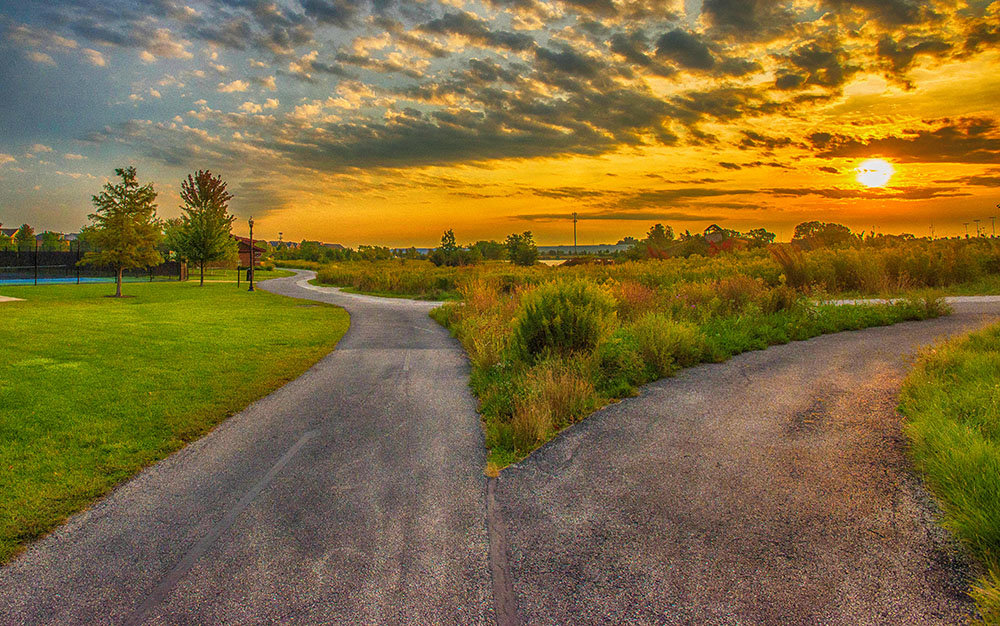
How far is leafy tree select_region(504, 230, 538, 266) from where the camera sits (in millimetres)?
63031

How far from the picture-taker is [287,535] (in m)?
4.05

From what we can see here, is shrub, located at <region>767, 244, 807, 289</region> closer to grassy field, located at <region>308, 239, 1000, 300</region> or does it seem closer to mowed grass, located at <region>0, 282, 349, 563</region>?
grassy field, located at <region>308, 239, 1000, 300</region>

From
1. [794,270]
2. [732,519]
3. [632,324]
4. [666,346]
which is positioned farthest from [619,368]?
[794,270]

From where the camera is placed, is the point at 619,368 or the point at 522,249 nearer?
the point at 619,368

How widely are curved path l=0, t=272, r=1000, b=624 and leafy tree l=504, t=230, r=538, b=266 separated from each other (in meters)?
53.2

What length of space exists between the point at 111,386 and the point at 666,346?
9.66 meters

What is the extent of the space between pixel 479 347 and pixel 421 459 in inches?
172

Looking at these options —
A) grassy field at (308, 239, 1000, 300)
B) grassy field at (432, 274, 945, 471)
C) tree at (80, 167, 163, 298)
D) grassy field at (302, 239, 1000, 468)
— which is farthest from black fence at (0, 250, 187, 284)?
grassy field at (432, 274, 945, 471)

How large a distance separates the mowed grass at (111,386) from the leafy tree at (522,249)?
45.3m

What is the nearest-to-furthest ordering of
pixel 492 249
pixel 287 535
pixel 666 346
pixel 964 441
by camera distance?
pixel 287 535 → pixel 964 441 → pixel 666 346 → pixel 492 249

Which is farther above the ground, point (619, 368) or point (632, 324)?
point (632, 324)

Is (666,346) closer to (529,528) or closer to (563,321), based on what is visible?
(563,321)

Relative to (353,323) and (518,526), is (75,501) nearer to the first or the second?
(518,526)

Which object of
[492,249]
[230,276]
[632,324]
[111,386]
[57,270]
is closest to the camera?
[111,386]
